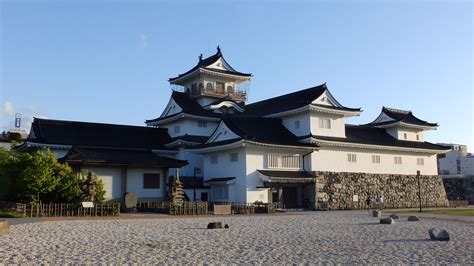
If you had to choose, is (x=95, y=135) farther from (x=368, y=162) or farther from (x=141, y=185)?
(x=368, y=162)

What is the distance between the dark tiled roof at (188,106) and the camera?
172ft

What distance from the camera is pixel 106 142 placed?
46781mm

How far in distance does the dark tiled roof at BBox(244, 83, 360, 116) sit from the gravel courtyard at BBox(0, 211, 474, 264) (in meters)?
26.4

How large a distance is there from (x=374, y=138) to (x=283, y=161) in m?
14.0

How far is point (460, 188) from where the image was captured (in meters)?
66.2

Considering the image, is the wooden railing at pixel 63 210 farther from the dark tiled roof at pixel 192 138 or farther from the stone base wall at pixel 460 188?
the stone base wall at pixel 460 188

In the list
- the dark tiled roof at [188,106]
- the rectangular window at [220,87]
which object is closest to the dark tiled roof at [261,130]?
the dark tiled roof at [188,106]

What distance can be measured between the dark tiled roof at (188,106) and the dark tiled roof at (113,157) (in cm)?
948

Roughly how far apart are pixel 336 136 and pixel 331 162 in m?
3.03

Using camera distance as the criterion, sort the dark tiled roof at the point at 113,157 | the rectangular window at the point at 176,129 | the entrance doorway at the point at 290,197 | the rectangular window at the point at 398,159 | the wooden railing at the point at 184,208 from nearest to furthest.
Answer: the wooden railing at the point at 184,208 → the dark tiled roof at the point at 113,157 → the entrance doorway at the point at 290,197 → the rectangular window at the point at 398,159 → the rectangular window at the point at 176,129

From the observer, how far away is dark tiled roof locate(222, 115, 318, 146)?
4275cm

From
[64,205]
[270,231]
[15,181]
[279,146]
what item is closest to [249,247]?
[270,231]

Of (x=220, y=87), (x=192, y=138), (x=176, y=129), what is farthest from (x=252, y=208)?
(x=220, y=87)

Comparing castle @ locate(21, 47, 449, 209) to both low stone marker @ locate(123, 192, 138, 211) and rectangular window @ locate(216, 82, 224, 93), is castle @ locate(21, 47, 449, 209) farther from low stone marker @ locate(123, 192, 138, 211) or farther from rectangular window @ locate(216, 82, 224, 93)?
low stone marker @ locate(123, 192, 138, 211)
